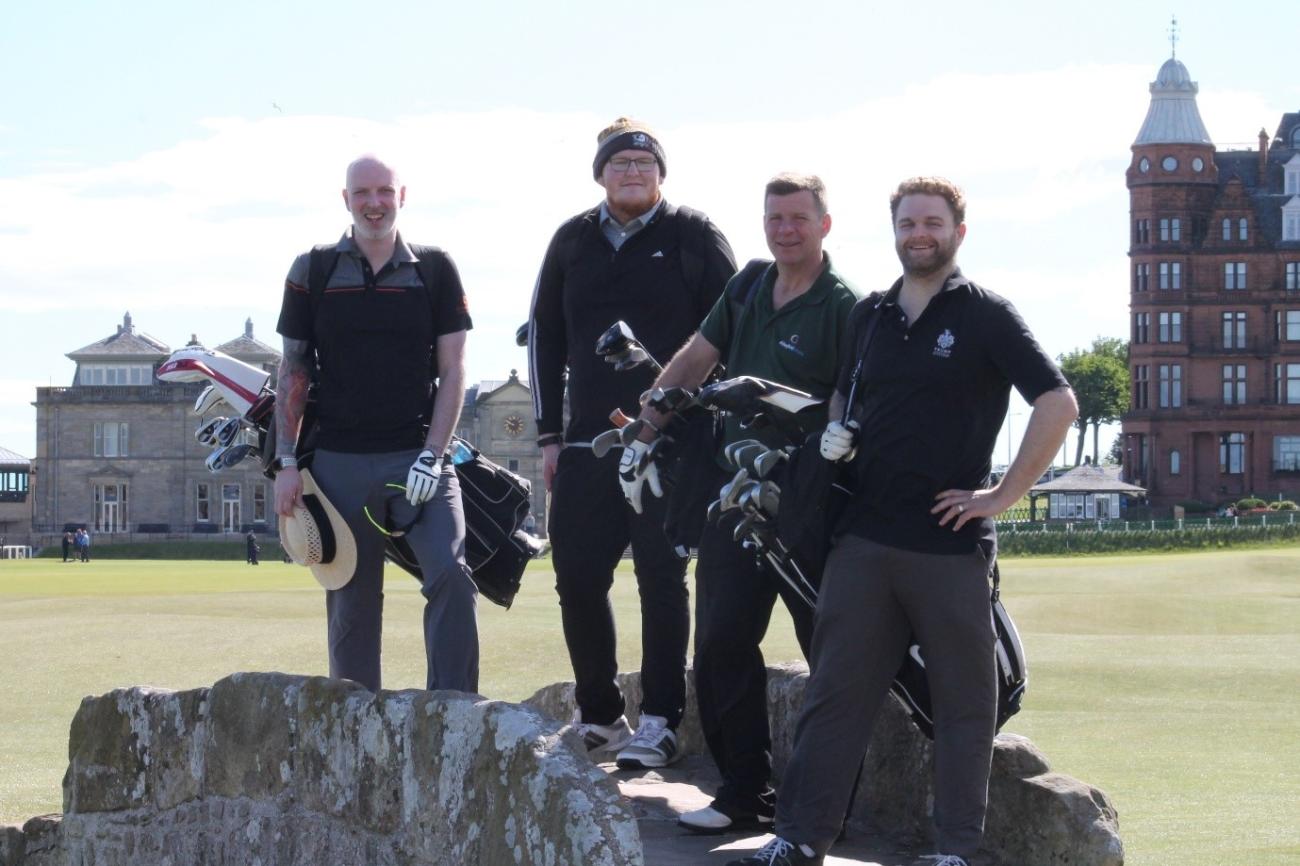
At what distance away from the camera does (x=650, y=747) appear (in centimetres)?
731

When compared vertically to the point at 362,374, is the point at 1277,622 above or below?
below

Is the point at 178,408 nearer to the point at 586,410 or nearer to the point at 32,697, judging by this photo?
the point at 32,697

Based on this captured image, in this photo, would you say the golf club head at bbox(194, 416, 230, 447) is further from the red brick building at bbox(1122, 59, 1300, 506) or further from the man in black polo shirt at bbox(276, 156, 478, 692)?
the red brick building at bbox(1122, 59, 1300, 506)

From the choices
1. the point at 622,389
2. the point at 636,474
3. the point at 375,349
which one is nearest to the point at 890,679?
the point at 636,474

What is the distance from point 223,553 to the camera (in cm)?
8769

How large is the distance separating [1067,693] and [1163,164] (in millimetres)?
84616

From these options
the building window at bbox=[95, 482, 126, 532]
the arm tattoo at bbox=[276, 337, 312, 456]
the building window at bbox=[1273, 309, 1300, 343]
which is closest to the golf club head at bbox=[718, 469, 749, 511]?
the arm tattoo at bbox=[276, 337, 312, 456]

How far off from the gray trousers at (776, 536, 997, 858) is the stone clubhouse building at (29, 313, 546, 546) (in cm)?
10879

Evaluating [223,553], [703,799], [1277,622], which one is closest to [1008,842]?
[703,799]

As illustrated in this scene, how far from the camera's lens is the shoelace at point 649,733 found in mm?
7340

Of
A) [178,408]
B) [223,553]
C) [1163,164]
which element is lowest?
[223,553]

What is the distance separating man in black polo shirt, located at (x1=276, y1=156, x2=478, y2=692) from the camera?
7.06 m

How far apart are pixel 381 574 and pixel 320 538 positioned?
42 centimetres

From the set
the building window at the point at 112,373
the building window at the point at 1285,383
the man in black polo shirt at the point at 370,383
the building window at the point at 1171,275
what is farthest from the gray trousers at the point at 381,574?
the building window at the point at 112,373
